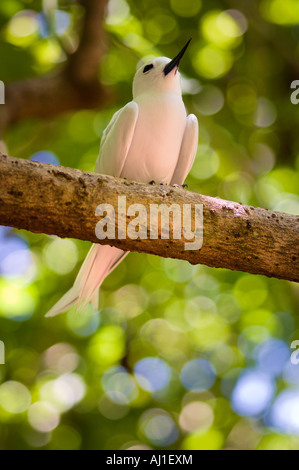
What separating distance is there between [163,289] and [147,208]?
14.2 feet

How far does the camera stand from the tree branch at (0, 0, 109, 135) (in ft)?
19.4

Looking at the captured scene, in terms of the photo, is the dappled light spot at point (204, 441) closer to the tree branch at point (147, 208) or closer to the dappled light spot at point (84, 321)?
the dappled light spot at point (84, 321)

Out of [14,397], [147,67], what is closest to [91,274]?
[147,67]

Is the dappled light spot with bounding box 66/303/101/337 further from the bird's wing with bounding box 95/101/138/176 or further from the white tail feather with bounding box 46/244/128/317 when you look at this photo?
the bird's wing with bounding box 95/101/138/176

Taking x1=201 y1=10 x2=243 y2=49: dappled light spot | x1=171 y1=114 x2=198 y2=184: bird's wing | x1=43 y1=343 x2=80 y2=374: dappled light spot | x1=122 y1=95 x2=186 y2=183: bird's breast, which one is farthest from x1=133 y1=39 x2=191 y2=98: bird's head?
x1=43 y1=343 x2=80 y2=374: dappled light spot

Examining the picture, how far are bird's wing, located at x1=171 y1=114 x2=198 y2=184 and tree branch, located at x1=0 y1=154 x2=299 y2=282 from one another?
1143 millimetres

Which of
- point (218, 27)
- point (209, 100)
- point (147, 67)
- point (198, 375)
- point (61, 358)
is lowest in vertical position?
point (198, 375)

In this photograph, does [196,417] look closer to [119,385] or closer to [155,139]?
[119,385]

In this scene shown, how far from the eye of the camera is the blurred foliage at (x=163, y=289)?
690 centimetres

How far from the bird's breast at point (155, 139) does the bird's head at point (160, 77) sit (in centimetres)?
15

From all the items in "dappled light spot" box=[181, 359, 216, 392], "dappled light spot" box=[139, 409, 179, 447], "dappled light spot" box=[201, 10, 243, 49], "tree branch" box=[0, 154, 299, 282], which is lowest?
"tree branch" box=[0, 154, 299, 282]

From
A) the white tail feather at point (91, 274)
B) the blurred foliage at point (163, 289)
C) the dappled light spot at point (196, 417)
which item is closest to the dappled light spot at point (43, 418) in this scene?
the blurred foliage at point (163, 289)

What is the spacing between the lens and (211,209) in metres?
3.46

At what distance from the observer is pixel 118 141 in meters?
4.28
